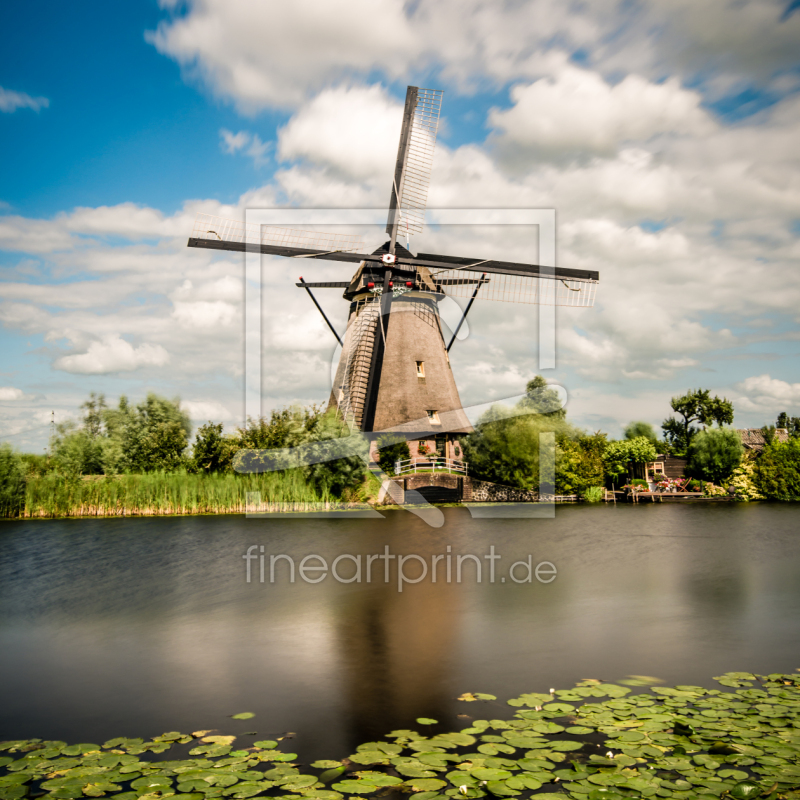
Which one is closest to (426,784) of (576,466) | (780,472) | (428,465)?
(428,465)

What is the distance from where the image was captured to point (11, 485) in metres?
18.7

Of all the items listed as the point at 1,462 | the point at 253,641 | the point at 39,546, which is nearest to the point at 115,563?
the point at 39,546

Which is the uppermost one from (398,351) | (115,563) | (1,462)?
(398,351)

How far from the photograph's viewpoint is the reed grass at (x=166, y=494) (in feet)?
61.8

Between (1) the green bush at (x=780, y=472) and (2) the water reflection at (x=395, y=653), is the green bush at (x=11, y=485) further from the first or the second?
(1) the green bush at (x=780, y=472)

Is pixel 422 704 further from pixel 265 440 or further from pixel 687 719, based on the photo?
pixel 265 440

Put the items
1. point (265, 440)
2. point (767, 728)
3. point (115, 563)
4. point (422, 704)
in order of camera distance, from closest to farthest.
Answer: point (767, 728) < point (422, 704) < point (115, 563) < point (265, 440)

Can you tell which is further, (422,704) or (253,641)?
(253,641)

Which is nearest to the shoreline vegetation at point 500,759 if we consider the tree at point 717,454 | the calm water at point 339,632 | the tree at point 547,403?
the calm water at point 339,632

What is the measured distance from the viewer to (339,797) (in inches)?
125

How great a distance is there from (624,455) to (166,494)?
24334 mm

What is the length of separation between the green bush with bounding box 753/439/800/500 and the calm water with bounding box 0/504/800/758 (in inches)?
764

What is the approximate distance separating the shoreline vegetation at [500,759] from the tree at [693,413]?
158ft

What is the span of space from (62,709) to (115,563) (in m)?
7.19
